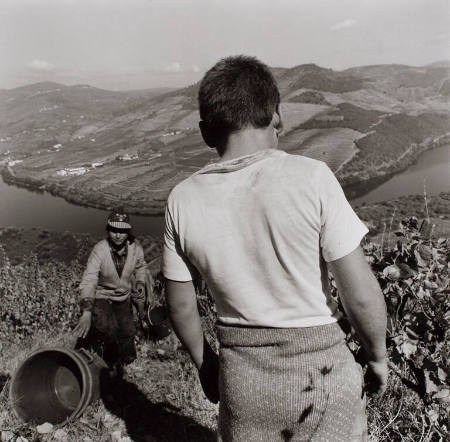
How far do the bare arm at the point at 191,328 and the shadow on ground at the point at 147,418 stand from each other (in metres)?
1.79

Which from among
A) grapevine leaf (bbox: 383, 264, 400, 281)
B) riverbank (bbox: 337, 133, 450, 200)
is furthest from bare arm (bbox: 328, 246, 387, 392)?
riverbank (bbox: 337, 133, 450, 200)

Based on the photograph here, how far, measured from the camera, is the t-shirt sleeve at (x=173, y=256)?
4.23 feet

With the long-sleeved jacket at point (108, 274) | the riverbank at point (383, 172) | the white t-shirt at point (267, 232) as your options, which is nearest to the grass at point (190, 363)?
the long-sleeved jacket at point (108, 274)

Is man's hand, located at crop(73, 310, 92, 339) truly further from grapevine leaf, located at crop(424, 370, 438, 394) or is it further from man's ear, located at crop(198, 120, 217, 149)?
man's ear, located at crop(198, 120, 217, 149)

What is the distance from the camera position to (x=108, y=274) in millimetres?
4348

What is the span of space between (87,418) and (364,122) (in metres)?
75.4

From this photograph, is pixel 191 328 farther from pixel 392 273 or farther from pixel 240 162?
pixel 392 273

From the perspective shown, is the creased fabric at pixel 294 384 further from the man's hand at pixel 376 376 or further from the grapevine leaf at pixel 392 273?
the grapevine leaf at pixel 392 273

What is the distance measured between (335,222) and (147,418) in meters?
2.96

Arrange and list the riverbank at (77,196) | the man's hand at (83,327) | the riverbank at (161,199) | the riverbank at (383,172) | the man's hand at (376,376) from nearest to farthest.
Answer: the man's hand at (376,376), the man's hand at (83,327), the riverbank at (77,196), the riverbank at (161,199), the riverbank at (383,172)

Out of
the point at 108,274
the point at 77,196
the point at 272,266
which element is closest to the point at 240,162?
the point at 272,266

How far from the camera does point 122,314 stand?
446cm

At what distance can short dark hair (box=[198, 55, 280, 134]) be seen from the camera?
118cm

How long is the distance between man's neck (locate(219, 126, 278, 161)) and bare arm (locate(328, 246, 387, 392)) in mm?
371
